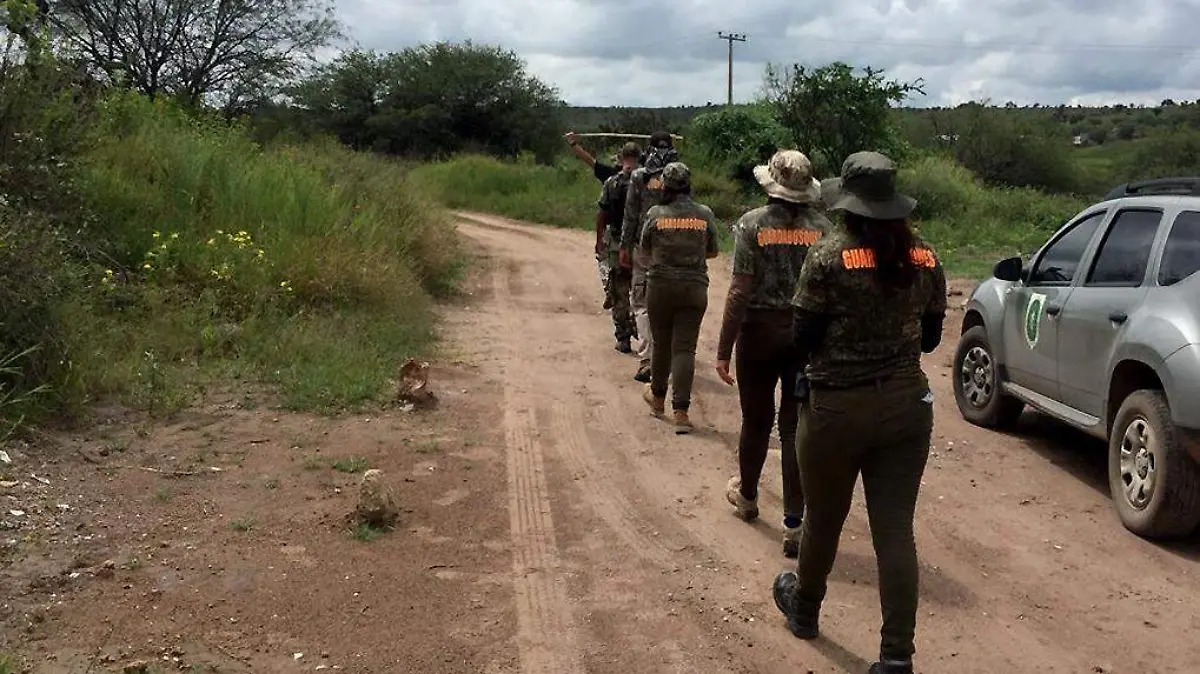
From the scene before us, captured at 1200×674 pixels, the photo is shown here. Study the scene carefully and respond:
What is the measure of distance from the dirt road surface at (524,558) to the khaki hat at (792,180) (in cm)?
179

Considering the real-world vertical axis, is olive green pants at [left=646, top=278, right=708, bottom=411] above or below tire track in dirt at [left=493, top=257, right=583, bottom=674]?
above

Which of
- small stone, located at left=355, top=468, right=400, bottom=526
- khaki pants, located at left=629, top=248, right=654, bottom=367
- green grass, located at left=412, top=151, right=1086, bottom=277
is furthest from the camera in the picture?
green grass, located at left=412, top=151, right=1086, bottom=277

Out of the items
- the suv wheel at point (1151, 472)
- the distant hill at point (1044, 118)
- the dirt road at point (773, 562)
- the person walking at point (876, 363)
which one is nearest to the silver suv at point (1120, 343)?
the suv wheel at point (1151, 472)

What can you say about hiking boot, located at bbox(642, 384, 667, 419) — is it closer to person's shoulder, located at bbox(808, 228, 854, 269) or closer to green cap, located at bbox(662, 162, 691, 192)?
green cap, located at bbox(662, 162, 691, 192)

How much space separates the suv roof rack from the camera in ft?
21.1

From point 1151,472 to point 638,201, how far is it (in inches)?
179

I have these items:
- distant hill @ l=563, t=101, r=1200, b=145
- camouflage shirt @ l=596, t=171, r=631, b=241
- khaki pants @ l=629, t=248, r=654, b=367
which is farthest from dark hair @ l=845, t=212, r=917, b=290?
distant hill @ l=563, t=101, r=1200, b=145

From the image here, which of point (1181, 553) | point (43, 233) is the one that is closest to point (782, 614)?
point (1181, 553)

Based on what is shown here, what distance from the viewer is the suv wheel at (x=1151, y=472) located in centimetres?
538

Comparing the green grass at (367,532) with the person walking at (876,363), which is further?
the green grass at (367,532)

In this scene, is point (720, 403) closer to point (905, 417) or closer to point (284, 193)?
point (905, 417)

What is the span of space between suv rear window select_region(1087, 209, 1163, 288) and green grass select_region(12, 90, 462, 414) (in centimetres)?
507

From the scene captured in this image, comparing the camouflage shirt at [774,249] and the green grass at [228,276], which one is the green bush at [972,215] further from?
the camouflage shirt at [774,249]

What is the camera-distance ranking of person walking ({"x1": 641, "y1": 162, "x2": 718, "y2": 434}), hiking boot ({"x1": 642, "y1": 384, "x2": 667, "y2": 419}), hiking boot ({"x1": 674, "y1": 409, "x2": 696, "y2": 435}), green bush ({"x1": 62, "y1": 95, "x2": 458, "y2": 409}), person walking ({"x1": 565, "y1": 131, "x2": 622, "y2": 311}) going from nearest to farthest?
person walking ({"x1": 641, "y1": 162, "x2": 718, "y2": 434}) < hiking boot ({"x1": 674, "y1": 409, "x2": 696, "y2": 435}) < hiking boot ({"x1": 642, "y1": 384, "x2": 667, "y2": 419}) < green bush ({"x1": 62, "y1": 95, "x2": 458, "y2": 409}) < person walking ({"x1": 565, "y1": 131, "x2": 622, "y2": 311})
